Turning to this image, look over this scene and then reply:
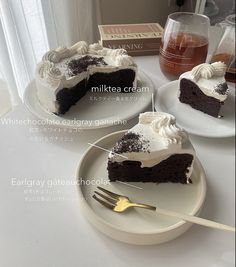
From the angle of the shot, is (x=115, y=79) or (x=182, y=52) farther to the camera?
(x=115, y=79)

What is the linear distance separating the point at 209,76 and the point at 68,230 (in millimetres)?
353

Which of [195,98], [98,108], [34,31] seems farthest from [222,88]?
[34,31]

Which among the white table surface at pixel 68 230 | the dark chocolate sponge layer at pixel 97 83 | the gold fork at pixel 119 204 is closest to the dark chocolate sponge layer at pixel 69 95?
the dark chocolate sponge layer at pixel 97 83

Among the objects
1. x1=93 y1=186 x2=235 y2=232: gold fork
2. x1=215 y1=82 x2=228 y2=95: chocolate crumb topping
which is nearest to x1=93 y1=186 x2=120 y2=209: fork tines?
x1=93 y1=186 x2=235 y2=232: gold fork

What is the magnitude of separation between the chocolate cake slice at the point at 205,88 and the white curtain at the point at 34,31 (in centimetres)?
47

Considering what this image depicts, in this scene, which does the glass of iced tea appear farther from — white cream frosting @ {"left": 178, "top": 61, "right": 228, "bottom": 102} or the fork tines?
the fork tines

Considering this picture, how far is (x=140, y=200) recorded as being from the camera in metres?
0.50

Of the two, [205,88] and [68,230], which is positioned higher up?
[205,88]

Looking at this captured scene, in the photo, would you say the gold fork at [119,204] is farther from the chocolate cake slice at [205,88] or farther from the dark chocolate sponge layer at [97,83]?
the dark chocolate sponge layer at [97,83]

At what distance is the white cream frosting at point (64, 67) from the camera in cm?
69

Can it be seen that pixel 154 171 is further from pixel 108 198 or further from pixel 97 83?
pixel 97 83

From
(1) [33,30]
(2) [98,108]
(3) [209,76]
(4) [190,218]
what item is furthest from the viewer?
(1) [33,30]

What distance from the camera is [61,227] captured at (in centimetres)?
48

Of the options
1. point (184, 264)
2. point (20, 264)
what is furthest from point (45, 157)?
point (184, 264)
